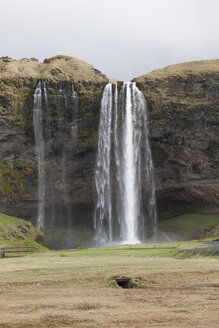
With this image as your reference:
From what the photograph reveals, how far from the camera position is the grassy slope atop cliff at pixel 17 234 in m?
59.1

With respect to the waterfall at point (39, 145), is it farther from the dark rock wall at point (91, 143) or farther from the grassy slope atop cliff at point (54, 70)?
the grassy slope atop cliff at point (54, 70)

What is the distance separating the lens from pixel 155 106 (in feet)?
251

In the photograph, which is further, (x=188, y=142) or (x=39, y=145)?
(x=39, y=145)

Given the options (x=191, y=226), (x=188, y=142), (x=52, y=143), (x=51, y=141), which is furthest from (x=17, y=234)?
(x=188, y=142)

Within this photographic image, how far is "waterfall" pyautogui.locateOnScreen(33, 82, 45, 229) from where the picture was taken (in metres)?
77.1

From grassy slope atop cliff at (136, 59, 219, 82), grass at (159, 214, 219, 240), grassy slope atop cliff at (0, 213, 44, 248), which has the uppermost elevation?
grassy slope atop cliff at (136, 59, 219, 82)

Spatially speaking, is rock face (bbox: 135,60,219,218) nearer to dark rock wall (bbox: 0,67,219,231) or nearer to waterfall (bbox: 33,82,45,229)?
dark rock wall (bbox: 0,67,219,231)

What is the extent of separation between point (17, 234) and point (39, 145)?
21.3m

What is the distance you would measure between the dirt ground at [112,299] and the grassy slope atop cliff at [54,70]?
2386 inches

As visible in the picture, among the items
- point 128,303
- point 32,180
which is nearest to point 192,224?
point 32,180

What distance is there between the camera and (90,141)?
76.4m

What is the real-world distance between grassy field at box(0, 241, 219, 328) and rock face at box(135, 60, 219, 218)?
52.9 m

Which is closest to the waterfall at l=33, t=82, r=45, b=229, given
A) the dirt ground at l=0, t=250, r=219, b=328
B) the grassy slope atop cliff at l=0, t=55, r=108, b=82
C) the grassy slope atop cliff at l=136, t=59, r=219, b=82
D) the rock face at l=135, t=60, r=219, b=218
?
the grassy slope atop cliff at l=0, t=55, r=108, b=82

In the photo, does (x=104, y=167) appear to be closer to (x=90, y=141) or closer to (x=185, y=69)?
(x=90, y=141)
